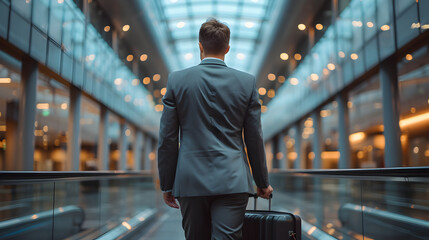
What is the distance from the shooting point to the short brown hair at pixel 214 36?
2.35 m

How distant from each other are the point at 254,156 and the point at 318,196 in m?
6.03

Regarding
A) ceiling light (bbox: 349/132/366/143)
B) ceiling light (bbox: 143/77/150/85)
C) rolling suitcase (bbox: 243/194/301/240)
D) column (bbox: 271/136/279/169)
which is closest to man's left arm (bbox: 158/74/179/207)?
rolling suitcase (bbox: 243/194/301/240)

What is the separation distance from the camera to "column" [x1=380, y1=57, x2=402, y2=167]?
12237mm

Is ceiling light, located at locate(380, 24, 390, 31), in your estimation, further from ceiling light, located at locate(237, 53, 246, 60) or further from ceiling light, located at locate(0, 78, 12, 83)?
ceiling light, located at locate(237, 53, 246, 60)

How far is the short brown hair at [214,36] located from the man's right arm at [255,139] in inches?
12.4

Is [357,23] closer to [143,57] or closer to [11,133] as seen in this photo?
[11,133]

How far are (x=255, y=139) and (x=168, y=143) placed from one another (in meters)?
0.46

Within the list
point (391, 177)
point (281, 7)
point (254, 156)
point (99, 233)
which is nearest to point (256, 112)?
point (254, 156)

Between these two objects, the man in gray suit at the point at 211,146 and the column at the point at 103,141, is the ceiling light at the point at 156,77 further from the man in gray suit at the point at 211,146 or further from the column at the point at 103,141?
the man in gray suit at the point at 211,146

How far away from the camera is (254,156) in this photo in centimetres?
229

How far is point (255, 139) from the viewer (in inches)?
89.3

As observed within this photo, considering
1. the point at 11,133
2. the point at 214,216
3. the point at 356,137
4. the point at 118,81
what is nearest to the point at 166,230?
the point at 214,216

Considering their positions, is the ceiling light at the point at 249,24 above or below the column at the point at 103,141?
above

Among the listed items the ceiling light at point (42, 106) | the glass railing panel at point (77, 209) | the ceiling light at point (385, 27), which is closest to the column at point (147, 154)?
the ceiling light at point (42, 106)
